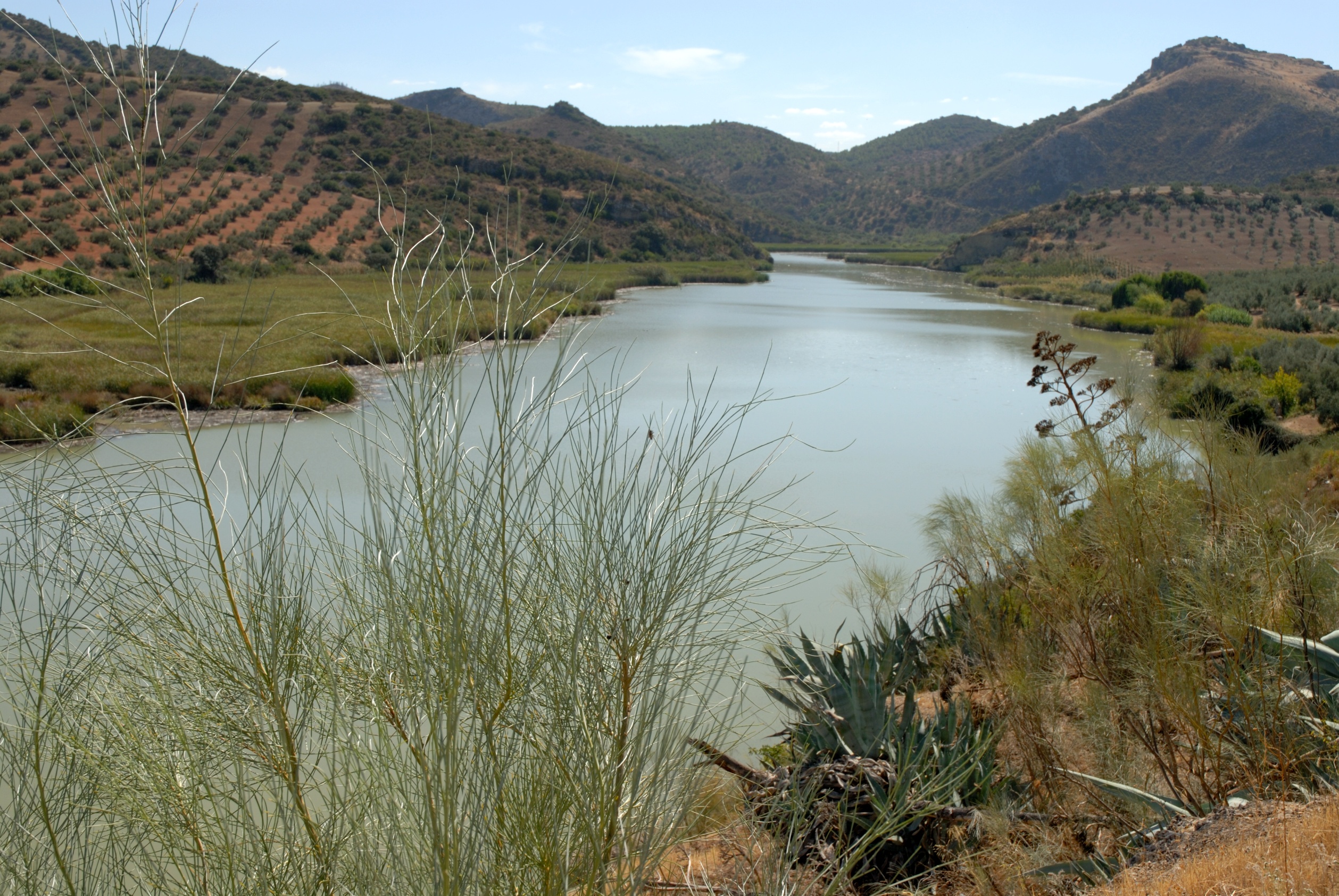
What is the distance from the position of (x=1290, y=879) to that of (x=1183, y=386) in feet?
45.9

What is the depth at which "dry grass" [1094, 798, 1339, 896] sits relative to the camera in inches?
76.5

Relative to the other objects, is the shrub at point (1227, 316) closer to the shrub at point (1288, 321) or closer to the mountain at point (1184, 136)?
the shrub at point (1288, 321)

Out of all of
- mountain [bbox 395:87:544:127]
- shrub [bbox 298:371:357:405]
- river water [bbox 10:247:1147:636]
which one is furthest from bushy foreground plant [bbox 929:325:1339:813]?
mountain [bbox 395:87:544:127]

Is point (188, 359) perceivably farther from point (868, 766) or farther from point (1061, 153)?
point (1061, 153)

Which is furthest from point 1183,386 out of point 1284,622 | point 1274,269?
point 1274,269

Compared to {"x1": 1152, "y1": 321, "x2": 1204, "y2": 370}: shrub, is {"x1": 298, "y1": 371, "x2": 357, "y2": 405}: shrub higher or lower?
lower

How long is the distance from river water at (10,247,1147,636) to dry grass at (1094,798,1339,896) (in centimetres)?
102

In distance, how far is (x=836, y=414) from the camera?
46.3 ft

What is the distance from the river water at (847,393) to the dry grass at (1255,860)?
102 cm

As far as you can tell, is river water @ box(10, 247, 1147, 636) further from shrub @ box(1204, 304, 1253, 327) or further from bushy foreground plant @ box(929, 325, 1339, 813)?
shrub @ box(1204, 304, 1253, 327)

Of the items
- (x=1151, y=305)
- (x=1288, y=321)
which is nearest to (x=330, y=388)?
(x=1288, y=321)

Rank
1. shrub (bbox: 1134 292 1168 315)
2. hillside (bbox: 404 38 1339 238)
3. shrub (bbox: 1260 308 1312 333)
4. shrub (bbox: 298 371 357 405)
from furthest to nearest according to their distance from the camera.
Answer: hillside (bbox: 404 38 1339 238) < shrub (bbox: 1134 292 1168 315) < shrub (bbox: 1260 308 1312 333) < shrub (bbox: 298 371 357 405)

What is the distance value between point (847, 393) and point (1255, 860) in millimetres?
13997

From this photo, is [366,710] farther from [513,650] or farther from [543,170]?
[543,170]
